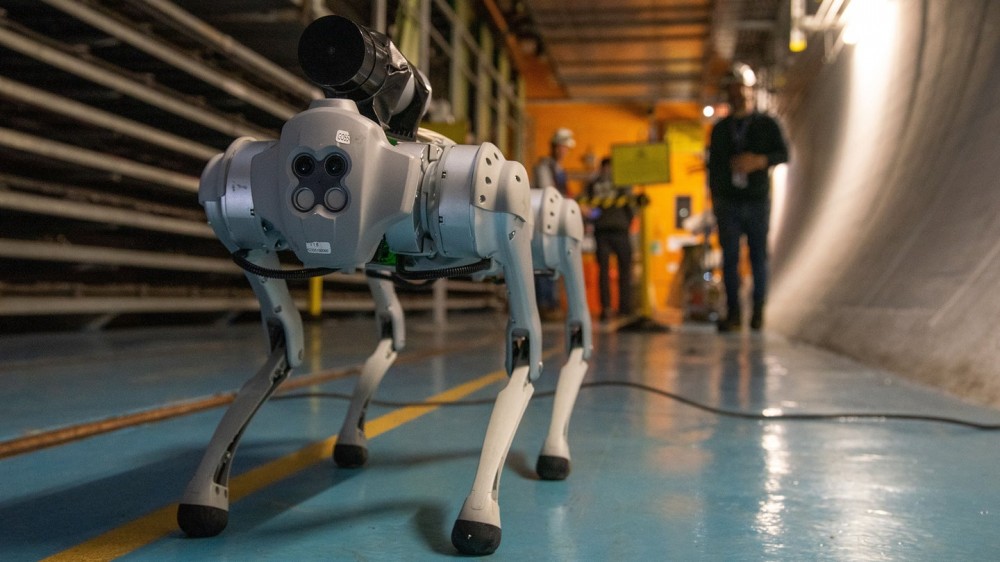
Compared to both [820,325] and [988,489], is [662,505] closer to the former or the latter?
[988,489]

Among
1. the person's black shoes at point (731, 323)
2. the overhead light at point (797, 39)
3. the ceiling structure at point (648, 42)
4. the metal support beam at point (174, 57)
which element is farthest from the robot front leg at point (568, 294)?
the ceiling structure at point (648, 42)

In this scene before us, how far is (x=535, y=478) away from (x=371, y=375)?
52cm

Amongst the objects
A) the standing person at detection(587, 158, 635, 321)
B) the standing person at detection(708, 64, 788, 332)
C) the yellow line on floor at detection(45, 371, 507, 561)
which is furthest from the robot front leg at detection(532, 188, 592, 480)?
the standing person at detection(587, 158, 635, 321)

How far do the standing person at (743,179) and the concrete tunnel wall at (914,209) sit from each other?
0.58 metres

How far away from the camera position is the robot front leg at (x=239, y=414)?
4.60ft

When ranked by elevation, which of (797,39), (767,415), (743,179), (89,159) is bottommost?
(767,415)

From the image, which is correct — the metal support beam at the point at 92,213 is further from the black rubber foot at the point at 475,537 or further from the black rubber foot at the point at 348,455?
the black rubber foot at the point at 475,537

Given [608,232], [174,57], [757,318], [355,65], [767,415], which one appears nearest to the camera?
[355,65]

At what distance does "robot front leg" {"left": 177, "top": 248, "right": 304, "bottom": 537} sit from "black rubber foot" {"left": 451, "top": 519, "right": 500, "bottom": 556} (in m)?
0.46

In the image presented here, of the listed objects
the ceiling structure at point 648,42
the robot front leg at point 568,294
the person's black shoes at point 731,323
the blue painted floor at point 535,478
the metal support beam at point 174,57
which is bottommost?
the blue painted floor at point 535,478

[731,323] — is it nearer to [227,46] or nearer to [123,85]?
[227,46]

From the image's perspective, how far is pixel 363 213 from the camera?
1.27 meters

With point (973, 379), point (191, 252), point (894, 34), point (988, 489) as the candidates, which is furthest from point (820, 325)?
point (191, 252)

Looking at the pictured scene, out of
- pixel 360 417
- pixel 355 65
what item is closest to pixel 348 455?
pixel 360 417
